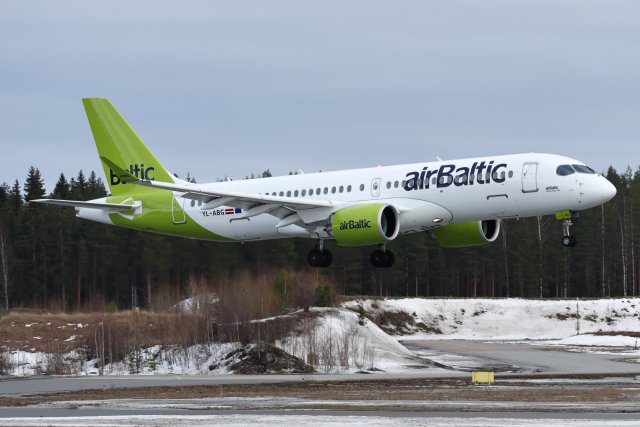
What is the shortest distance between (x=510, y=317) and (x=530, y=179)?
216 ft

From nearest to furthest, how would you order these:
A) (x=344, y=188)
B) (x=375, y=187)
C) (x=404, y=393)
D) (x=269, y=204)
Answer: (x=404, y=393), (x=375, y=187), (x=269, y=204), (x=344, y=188)

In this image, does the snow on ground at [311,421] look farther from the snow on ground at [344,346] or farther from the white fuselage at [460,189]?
the snow on ground at [344,346]

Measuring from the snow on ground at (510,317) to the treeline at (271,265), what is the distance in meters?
1.96

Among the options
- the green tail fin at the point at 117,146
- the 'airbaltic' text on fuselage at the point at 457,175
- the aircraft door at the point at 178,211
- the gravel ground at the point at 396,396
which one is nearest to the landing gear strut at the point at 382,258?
the 'airbaltic' text on fuselage at the point at 457,175

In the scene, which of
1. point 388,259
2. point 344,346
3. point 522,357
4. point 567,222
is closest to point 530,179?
point 567,222

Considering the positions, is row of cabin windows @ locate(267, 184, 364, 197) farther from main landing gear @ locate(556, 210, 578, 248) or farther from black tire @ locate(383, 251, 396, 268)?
main landing gear @ locate(556, 210, 578, 248)

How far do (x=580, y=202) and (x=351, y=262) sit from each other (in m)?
20.0

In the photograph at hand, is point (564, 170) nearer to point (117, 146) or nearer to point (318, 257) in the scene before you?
point (318, 257)

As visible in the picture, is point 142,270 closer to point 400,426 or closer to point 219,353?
point 219,353

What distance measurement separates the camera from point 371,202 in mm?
61500

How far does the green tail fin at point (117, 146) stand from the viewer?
72250 millimetres

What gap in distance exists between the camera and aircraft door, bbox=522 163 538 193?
58.0m

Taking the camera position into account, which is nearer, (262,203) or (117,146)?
(262,203)

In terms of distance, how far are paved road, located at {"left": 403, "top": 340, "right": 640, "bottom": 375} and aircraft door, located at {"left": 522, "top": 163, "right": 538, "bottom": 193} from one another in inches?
807
